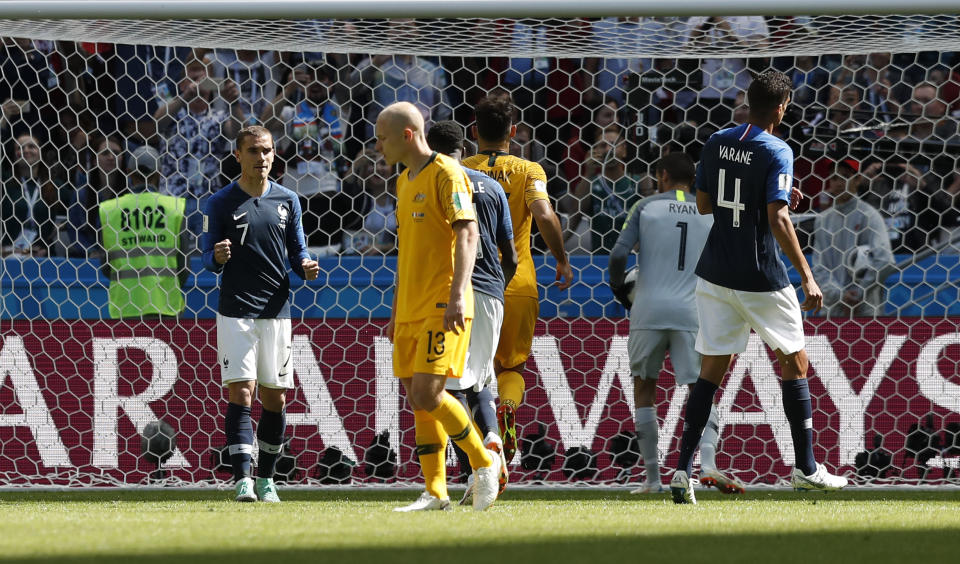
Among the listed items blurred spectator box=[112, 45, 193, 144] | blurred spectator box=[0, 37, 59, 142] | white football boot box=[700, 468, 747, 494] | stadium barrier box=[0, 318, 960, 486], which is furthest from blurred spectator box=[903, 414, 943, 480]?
blurred spectator box=[0, 37, 59, 142]

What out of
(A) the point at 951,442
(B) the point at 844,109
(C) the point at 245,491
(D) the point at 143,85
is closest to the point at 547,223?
(C) the point at 245,491

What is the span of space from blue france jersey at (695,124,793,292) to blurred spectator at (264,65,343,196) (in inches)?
132

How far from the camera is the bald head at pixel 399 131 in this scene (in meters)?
4.68

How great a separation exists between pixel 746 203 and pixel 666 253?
90cm

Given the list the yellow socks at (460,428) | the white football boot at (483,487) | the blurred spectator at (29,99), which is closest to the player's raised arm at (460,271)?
the yellow socks at (460,428)

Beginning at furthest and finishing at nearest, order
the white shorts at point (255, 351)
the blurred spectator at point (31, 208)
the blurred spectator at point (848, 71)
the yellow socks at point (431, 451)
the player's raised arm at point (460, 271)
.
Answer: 1. the blurred spectator at point (848, 71)
2. the blurred spectator at point (31, 208)
3. the white shorts at point (255, 351)
4. the yellow socks at point (431, 451)
5. the player's raised arm at point (460, 271)

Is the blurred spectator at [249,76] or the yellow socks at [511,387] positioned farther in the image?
the blurred spectator at [249,76]

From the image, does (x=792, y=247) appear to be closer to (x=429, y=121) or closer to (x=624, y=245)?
(x=624, y=245)

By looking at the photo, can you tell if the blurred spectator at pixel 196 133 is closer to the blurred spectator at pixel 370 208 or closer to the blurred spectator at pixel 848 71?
the blurred spectator at pixel 370 208

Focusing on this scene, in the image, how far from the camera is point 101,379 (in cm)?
665

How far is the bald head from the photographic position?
468cm

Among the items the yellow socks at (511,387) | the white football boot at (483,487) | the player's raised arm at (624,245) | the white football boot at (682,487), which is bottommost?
the white football boot at (682,487)

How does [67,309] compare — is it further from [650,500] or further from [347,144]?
[650,500]

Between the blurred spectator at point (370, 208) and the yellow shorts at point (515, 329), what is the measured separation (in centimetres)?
175
